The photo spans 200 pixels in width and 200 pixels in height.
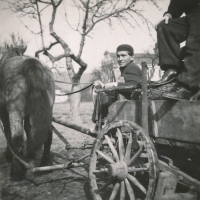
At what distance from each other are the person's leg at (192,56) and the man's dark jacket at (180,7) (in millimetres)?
176

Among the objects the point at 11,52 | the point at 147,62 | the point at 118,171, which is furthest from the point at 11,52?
the point at 147,62

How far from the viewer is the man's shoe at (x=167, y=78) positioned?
221cm

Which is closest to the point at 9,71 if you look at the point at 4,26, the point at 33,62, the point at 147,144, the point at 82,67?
the point at 33,62

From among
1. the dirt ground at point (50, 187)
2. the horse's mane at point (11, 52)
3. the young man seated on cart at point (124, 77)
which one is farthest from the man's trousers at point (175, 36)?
the horse's mane at point (11, 52)

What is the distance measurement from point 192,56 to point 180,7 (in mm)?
817

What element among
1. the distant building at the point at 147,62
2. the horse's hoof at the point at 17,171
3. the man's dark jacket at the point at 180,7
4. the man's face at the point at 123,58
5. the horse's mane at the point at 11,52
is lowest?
the horse's hoof at the point at 17,171

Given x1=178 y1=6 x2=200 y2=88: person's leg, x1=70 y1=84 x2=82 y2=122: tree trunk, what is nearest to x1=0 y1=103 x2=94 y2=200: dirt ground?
x1=178 y1=6 x2=200 y2=88: person's leg

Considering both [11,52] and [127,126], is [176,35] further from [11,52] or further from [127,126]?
[11,52]

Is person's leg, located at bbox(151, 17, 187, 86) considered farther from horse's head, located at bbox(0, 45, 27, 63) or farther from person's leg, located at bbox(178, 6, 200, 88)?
horse's head, located at bbox(0, 45, 27, 63)

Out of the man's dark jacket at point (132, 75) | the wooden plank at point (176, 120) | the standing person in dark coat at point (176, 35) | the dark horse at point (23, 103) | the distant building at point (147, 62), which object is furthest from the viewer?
the distant building at point (147, 62)

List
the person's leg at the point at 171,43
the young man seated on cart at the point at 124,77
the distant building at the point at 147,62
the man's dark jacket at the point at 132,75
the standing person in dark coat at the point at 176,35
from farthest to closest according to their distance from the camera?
the distant building at the point at 147,62 → the man's dark jacket at the point at 132,75 → the young man seated on cart at the point at 124,77 → the person's leg at the point at 171,43 → the standing person in dark coat at the point at 176,35

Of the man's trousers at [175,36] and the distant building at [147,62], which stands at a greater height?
the distant building at [147,62]

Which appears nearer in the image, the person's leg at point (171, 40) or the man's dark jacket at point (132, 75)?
the person's leg at point (171, 40)

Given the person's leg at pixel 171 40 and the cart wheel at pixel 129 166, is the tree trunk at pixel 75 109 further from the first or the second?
the person's leg at pixel 171 40
